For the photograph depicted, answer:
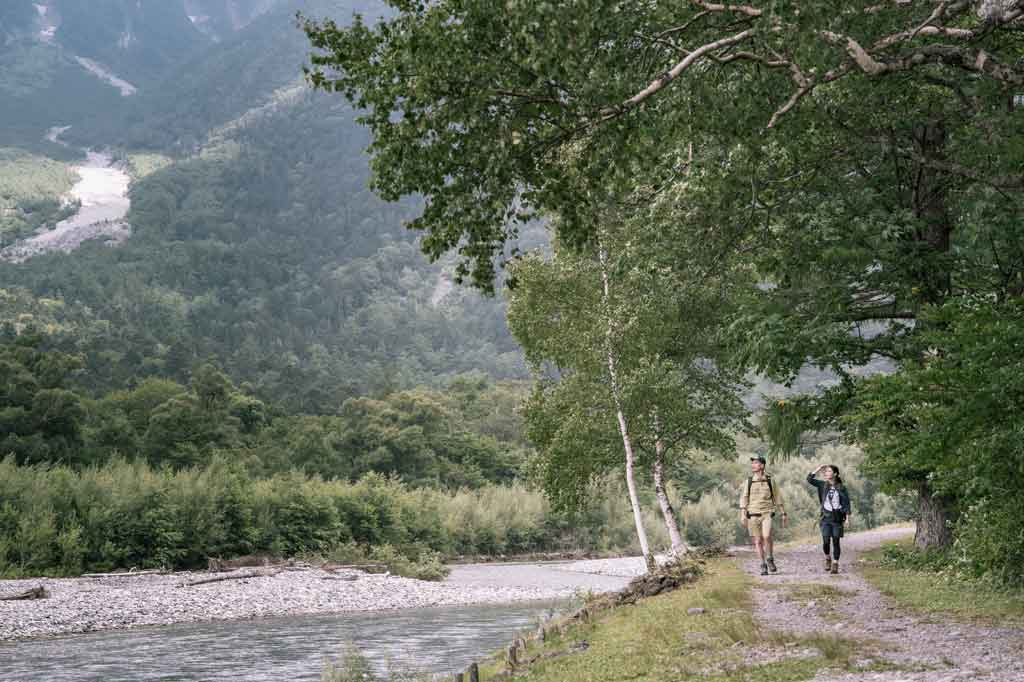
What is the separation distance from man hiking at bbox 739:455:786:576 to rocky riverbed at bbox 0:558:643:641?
4.50 metres

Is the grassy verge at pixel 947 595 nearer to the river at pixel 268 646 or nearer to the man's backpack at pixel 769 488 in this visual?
the man's backpack at pixel 769 488

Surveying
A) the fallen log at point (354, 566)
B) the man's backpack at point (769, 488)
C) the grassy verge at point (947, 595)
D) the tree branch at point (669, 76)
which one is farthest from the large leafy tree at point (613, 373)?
the fallen log at point (354, 566)

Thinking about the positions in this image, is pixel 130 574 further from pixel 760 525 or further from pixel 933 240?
pixel 933 240

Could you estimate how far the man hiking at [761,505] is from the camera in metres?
17.2

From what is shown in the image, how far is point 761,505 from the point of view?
57.0ft

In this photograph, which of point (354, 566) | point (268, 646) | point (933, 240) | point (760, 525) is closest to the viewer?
point (760, 525)

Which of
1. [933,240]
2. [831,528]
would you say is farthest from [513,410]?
[933,240]

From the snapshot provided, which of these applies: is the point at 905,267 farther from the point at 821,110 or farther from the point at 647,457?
the point at 647,457

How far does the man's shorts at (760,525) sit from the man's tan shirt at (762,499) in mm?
125

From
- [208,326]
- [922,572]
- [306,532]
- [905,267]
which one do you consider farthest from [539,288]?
[208,326]

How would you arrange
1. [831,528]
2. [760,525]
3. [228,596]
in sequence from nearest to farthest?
[831,528] → [760,525] → [228,596]

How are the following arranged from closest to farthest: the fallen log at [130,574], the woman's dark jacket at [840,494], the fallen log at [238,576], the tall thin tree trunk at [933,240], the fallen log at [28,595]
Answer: the woman's dark jacket at [840,494] < the tall thin tree trunk at [933,240] < the fallen log at [28,595] < the fallen log at [238,576] < the fallen log at [130,574]

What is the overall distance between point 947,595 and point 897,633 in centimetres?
317

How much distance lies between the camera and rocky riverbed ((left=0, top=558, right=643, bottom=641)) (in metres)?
24.8
